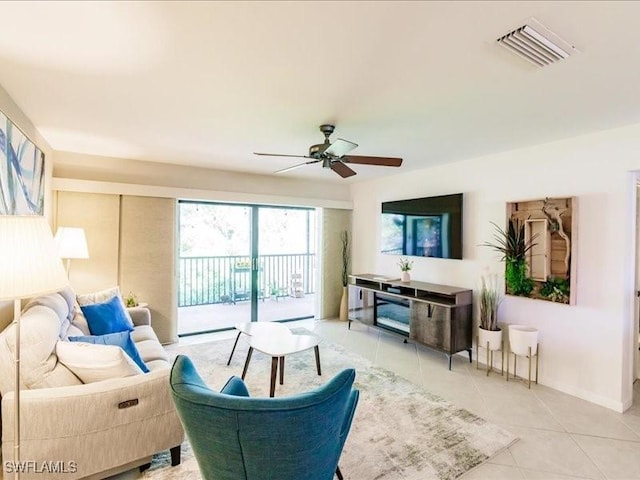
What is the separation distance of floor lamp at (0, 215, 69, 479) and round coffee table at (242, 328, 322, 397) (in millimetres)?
1620

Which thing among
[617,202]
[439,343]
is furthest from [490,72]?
[439,343]

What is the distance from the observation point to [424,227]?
4.41 m

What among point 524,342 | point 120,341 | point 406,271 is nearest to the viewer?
point 120,341

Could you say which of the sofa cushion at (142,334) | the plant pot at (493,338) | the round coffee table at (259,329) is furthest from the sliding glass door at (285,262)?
the plant pot at (493,338)

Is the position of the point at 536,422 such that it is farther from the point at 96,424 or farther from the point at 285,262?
the point at 285,262

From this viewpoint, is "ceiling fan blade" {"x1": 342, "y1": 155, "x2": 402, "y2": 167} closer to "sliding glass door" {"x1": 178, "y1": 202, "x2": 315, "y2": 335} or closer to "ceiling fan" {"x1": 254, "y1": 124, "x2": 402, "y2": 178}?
"ceiling fan" {"x1": 254, "y1": 124, "x2": 402, "y2": 178}

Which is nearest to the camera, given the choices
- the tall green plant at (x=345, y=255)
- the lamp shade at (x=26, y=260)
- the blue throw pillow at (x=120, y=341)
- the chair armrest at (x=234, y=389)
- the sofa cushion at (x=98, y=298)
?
the lamp shade at (x=26, y=260)

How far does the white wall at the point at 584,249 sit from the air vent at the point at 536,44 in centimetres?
174

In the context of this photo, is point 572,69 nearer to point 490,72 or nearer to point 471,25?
point 490,72

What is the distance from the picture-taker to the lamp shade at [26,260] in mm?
1338

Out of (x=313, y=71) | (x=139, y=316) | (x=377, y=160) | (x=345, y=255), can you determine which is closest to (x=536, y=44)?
(x=313, y=71)

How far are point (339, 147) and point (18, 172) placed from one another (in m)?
2.42

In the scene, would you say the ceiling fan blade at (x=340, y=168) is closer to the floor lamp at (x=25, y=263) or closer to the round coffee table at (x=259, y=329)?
the round coffee table at (x=259, y=329)

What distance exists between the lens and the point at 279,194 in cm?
525
